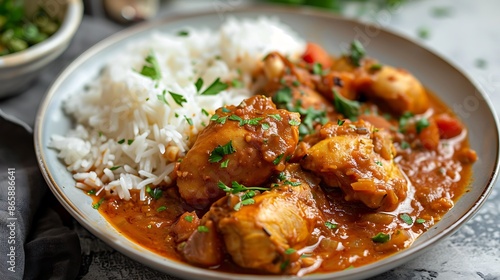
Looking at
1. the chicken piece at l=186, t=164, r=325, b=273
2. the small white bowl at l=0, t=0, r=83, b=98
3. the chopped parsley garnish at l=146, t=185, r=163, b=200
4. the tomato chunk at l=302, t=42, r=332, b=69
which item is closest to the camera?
the chicken piece at l=186, t=164, r=325, b=273

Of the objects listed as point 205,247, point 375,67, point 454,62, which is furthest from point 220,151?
point 454,62

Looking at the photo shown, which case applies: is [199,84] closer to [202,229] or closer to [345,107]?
[345,107]

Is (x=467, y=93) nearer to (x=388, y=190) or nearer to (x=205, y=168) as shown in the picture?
(x=388, y=190)

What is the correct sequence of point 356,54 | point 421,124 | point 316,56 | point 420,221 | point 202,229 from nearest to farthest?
point 202,229 < point 420,221 < point 421,124 < point 356,54 < point 316,56

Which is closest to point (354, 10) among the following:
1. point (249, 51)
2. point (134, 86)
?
point (249, 51)

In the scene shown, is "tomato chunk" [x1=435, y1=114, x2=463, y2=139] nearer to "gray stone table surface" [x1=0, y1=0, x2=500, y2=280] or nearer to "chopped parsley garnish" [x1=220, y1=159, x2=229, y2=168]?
"gray stone table surface" [x1=0, y1=0, x2=500, y2=280]

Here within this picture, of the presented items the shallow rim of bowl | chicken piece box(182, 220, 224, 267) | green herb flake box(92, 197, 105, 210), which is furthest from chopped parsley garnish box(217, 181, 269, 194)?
the shallow rim of bowl
